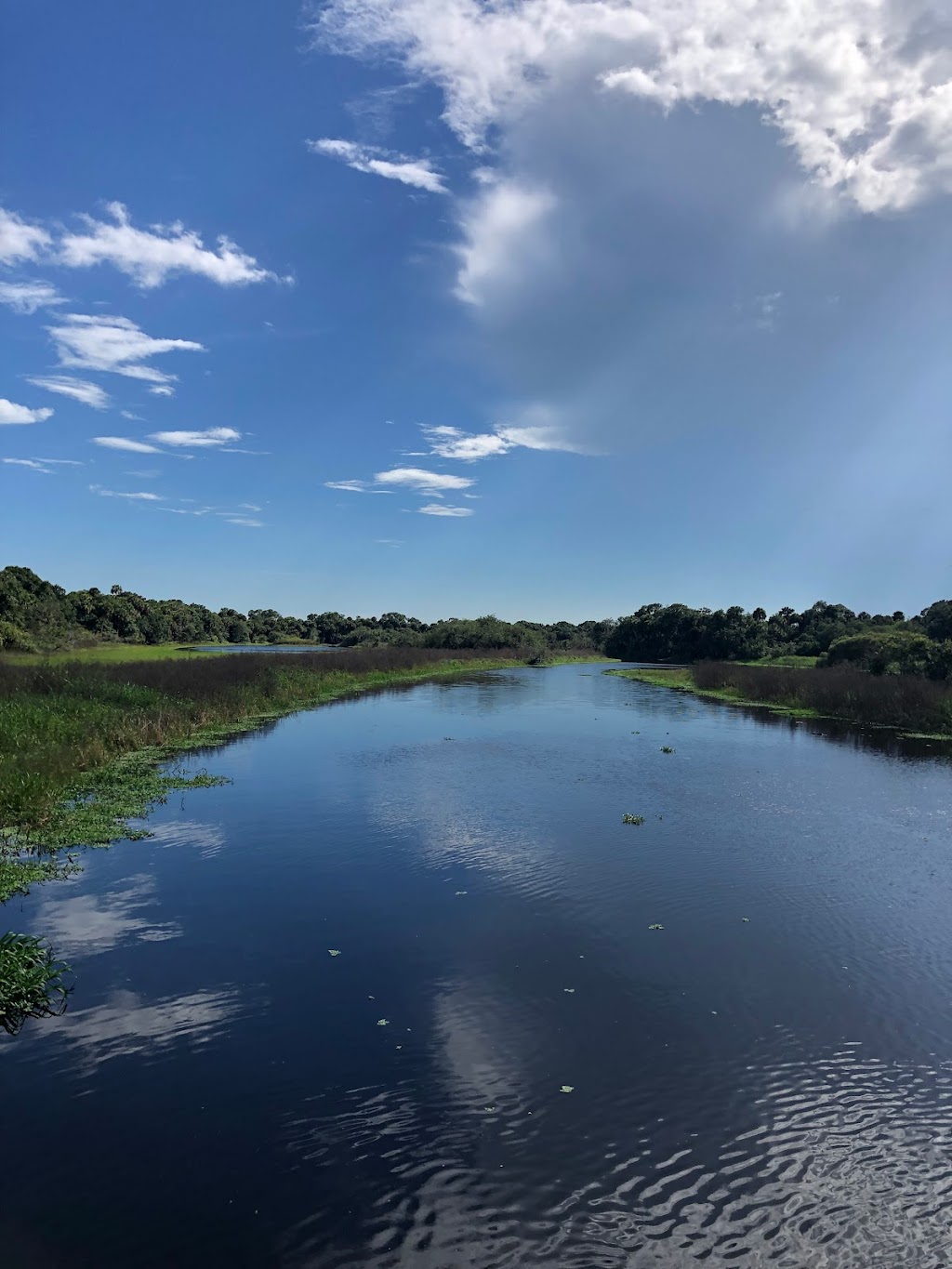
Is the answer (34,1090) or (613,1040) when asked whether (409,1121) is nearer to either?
(613,1040)

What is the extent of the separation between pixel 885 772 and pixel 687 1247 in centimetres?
1975

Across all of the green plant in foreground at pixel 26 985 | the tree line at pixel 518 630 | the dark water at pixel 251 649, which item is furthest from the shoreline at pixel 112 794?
the dark water at pixel 251 649

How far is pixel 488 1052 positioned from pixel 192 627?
112 meters

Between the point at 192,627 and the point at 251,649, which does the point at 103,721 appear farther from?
the point at 192,627

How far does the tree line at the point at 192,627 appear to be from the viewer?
50.5 meters

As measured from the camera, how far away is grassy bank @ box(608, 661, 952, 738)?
3072cm

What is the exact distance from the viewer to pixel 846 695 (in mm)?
35938

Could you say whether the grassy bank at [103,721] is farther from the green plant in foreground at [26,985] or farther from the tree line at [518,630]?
the tree line at [518,630]

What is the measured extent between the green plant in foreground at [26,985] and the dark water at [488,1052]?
267 millimetres

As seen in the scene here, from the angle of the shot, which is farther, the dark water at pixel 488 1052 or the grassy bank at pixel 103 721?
the grassy bank at pixel 103 721

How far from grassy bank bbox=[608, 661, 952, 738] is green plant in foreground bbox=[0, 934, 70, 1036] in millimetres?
30810

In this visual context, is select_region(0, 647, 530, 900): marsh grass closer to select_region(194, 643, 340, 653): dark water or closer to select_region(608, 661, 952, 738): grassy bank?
select_region(608, 661, 952, 738): grassy bank

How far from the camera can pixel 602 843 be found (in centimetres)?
1347

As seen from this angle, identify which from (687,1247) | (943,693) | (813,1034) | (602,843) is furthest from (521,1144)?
(943,693)
